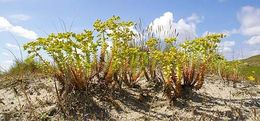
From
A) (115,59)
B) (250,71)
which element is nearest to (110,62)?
(115,59)

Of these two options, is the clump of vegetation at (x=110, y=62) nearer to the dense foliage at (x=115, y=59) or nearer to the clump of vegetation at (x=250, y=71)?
the dense foliage at (x=115, y=59)

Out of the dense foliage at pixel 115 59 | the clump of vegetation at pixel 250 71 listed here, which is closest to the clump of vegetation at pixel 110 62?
the dense foliage at pixel 115 59

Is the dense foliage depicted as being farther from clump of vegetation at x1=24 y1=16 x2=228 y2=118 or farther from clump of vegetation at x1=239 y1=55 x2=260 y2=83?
clump of vegetation at x1=239 y1=55 x2=260 y2=83

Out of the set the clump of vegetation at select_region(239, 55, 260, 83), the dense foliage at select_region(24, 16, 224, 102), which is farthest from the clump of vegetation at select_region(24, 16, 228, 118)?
the clump of vegetation at select_region(239, 55, 260, 83)

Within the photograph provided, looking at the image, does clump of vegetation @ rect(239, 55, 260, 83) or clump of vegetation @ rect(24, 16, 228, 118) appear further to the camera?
clump of vegetation @ rect(239, 55, 260, 83)

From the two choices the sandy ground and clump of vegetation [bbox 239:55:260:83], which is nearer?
the sandy ground

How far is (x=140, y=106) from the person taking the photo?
248 inches

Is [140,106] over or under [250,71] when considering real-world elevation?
under

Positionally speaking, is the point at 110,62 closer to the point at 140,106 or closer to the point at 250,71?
the point at 140,106

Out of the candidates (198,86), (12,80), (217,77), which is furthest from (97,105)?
(217,77)

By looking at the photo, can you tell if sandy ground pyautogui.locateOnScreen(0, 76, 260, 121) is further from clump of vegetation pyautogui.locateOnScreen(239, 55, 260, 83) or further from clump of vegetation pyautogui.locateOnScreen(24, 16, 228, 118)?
clump of vegetation pyautogui.locateOnScreen(239, 55, 260, 83)

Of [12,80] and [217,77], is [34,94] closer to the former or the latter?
[12,80]

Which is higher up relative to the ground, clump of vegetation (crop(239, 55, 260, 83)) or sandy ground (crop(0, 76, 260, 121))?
clump of vegetation (crop(239, 55, 260, 83))

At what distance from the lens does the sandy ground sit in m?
5.87
